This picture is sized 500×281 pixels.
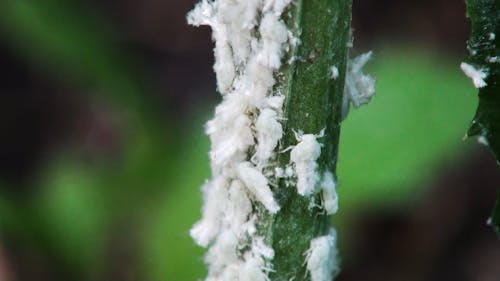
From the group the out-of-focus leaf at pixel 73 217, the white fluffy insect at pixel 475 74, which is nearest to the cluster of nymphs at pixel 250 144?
the white fluffy insect at pixel 475 74

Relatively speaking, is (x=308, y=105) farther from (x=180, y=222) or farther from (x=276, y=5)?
(x=180, y=222)

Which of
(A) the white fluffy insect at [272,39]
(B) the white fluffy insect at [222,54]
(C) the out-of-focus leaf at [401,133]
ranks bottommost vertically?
(A) the white fluffy insect at [272,39]

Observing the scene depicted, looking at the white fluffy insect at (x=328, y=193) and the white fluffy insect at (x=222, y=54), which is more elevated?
the white fluffy insect at (x=222, y=54)

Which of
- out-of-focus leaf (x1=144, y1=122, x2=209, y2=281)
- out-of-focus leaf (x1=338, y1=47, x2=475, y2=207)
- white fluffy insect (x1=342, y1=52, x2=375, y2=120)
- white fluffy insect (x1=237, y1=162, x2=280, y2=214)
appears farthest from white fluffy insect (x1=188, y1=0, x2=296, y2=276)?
out-of-focus leaf (x1=144, y1=122, x2=209, y2=281)

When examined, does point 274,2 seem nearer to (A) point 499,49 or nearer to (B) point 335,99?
(B) point 335,99

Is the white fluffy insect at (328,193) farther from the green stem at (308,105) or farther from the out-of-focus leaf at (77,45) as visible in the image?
the out-of-focus leaf at (77,45)

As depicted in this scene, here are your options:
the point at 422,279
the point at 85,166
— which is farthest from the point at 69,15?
the point at 422,279

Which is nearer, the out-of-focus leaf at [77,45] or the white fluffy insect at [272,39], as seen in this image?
the white fluffy insect at [272,39]
